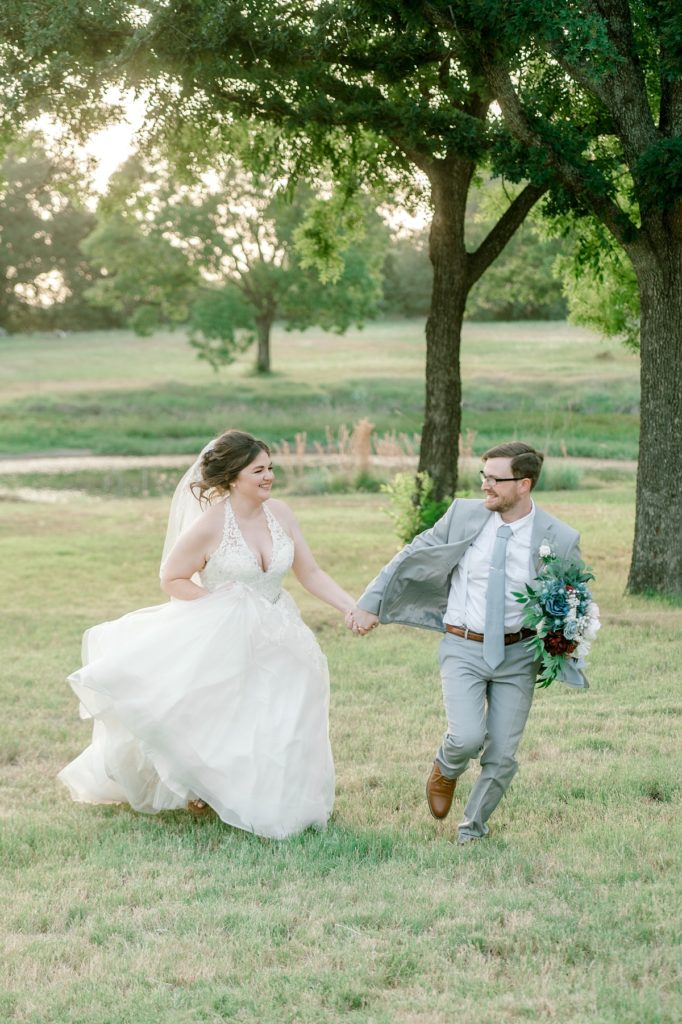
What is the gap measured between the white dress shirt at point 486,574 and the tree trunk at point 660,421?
22.9ft

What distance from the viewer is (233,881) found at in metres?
5.75

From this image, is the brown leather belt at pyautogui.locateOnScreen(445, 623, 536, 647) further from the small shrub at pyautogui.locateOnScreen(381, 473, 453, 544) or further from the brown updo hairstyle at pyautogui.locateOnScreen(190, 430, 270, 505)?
the small shrub at pyautogui.locateOnScreen(381, 473, 453, 544)

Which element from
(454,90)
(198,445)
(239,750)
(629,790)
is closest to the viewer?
(239,750)

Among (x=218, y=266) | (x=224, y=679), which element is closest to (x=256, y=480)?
(x=224, y=679)

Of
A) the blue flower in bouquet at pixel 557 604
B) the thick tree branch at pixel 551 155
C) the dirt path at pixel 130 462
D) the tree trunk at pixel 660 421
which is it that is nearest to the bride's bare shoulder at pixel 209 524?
the blue flower in bouquet at pixel 557 604

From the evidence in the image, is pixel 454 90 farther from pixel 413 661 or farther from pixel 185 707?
pixel 185 707

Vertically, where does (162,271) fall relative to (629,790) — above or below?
above

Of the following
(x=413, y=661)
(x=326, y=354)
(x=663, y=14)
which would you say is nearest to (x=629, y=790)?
(x=413, y=661)

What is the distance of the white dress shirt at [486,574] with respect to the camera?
6.29 meters

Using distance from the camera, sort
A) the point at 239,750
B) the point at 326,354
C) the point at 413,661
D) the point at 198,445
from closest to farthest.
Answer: the point at 239,750 → the point at 413,661 → the point at 198,445 → the point at 326,354

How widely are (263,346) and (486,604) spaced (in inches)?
1973

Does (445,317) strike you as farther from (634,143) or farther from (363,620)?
(363,620)

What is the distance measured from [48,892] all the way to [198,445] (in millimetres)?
33456

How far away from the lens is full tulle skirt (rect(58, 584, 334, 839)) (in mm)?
6430
